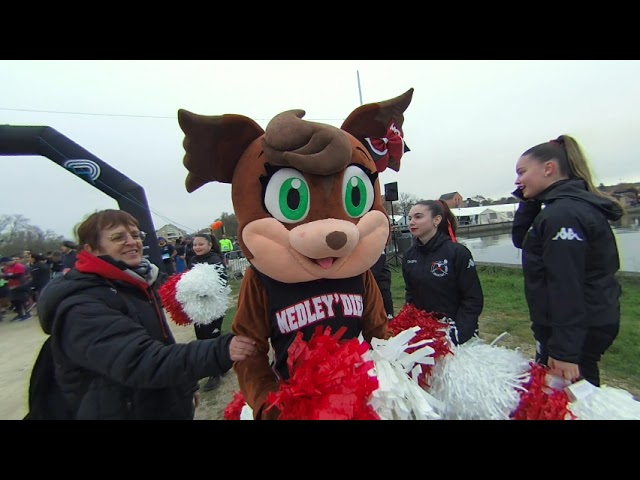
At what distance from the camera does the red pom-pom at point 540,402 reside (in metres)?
1.05

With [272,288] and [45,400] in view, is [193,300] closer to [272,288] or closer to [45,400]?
[45,400]

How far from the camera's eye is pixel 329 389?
0.89 metres

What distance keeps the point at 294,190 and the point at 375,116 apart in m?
0.54

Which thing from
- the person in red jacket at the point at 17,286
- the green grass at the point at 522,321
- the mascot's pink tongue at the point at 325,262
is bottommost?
the green grass at the point at 522,321

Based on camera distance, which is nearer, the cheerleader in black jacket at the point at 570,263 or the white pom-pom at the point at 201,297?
the cheerleader in black jacket at the point at 570,263

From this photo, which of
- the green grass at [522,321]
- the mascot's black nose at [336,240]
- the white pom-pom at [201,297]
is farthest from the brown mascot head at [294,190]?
the green grass at [522,321]

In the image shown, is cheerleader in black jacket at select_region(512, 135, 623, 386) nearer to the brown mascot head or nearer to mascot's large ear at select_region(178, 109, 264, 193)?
the brown mascot head

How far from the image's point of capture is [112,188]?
7266mm

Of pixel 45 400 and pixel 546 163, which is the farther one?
pixel 546 163

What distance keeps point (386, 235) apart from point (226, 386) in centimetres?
265

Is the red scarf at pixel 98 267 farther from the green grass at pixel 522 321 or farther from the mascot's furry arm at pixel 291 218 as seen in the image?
the green grass at pixel 522 321

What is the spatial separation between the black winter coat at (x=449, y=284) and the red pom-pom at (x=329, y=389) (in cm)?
116

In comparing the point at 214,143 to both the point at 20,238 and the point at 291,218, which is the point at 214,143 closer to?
the point at 291,218
